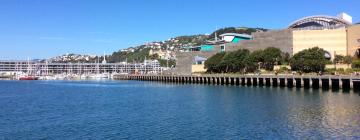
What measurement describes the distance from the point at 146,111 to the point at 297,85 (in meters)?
54.5

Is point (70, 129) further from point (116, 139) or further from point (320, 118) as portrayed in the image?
point (320, 118)

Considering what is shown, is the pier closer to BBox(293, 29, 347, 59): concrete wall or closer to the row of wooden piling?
the row of wooden piling

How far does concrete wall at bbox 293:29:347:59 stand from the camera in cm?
13950

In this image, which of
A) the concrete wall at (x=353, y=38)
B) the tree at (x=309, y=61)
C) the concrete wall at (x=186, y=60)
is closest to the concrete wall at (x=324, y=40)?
the concrete wall at (x=353, y=38)

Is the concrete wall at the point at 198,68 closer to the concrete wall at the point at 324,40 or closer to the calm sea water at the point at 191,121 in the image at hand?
the concrete wall at the point at 324,40

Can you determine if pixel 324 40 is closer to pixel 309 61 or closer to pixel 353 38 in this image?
pixel 353 38

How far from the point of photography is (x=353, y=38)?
135m

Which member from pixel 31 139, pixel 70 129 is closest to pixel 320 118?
pixel 70 129

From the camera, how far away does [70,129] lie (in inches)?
1718

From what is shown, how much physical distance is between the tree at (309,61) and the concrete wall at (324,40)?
1930cm

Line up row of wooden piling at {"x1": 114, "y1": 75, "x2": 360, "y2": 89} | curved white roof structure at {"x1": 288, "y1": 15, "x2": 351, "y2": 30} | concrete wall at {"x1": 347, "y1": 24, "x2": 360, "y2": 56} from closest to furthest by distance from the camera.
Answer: row of wooden piling at {"x1": 114, "y1": 75, "x2": 360, "y2": 89}
concrete wall at {"x1": 347, "y1": 24, "x2": 360, "y2": 56}
curved white roof structure at {"x1": 288, "y1": 15, "x2": 351, "y2": 30}

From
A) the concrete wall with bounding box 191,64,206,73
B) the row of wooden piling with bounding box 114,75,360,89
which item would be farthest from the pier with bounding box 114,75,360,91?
the concrete wall with bounding box 191,64,206,73

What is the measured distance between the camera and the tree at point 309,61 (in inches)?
4525

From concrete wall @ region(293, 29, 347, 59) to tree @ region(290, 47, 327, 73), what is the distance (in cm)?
1930
